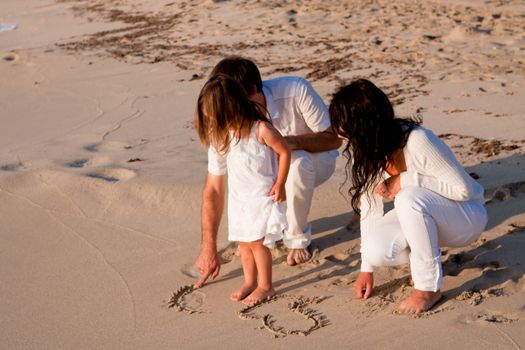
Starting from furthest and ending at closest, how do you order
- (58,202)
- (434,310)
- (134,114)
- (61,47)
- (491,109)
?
(61,47)
(134,114)
(491,109)
(58,202)
(434,310)

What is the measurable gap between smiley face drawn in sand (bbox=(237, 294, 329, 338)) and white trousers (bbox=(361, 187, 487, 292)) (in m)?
0.32

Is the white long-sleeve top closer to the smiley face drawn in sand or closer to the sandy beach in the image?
the sandy beach

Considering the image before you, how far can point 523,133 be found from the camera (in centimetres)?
511

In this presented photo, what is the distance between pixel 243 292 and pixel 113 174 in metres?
1.97

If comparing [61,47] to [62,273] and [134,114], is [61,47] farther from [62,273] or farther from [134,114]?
[62,273]

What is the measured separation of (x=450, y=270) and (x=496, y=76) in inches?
141

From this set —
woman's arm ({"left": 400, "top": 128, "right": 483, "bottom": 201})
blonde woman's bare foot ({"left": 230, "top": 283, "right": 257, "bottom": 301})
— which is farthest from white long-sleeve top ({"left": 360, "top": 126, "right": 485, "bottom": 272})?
blonde woman's bare foot ({"left": 230, "top": 283, "right": 257, "bottom": 301})

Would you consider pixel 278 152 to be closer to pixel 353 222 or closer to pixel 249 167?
pixel 249 167

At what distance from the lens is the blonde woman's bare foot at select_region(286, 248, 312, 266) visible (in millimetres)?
3736

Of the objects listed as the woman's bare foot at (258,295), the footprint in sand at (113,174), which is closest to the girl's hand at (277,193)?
the woman's bare foot at (258,295)

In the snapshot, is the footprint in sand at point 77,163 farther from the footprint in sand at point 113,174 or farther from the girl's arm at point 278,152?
the girl's arm at point 278,152

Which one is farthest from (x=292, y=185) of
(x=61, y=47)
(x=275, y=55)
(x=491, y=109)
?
(x=61, y=47)

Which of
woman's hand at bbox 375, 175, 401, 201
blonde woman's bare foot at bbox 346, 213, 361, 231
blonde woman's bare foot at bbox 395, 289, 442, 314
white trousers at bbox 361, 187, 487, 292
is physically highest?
woman's hand at bbox 375, 175, 401, 201

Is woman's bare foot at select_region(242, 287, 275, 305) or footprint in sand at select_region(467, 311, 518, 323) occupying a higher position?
footprint in sand at select_region(467, 311, 518, 323)
